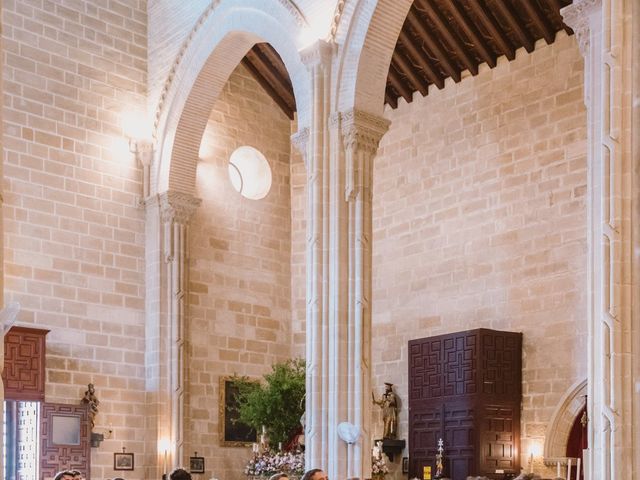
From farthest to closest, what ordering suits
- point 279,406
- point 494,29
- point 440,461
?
point 494,29 → point 279,406 → point 440,461

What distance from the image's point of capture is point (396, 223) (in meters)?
18.1

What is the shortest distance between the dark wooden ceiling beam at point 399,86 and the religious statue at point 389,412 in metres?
5.03

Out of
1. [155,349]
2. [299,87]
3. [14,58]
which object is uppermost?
[14,58]

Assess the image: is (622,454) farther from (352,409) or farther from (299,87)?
(299,87)

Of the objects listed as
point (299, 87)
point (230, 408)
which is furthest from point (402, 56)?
point (230, 408)

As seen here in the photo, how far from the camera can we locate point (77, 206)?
654 inches

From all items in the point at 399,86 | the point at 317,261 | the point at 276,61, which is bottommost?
the point at 317,261

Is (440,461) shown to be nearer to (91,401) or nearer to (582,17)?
(91,401)

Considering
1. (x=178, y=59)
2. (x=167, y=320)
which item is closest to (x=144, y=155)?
(x=178, y=59)

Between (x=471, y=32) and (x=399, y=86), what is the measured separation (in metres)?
2.01

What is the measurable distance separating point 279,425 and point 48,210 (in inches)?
193

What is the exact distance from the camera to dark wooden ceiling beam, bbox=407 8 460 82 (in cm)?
1656

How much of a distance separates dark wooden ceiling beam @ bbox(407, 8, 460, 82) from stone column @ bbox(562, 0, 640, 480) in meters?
7.10

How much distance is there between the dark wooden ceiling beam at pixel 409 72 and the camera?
57.7ft
